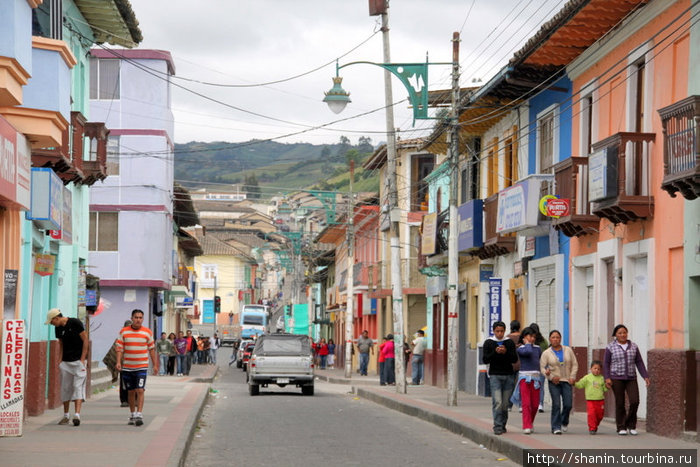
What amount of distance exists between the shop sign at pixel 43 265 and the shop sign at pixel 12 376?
6.65 metres

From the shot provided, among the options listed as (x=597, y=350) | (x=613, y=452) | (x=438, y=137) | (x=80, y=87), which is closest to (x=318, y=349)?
(x=438, y=137)

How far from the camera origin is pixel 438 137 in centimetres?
3284

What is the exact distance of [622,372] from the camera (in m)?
17.7

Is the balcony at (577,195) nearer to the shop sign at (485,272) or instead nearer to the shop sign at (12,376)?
the shop sign at (485,272)

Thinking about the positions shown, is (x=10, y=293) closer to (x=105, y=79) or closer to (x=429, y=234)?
(x=429, y=234)

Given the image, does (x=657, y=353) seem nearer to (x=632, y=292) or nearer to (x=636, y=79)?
(x=632, y=292)

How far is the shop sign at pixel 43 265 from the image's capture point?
2130 centimetres

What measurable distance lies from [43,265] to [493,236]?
1111 centimetres

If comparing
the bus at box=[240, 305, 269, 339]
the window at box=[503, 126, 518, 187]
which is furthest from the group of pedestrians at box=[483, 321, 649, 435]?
the bus at box=[240, 305, 269, 339]

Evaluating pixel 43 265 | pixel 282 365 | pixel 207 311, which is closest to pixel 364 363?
pixel 282 365

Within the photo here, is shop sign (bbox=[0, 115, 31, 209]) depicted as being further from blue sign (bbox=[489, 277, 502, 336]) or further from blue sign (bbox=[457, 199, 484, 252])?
blue sign (bbox=[489, 277, 502, 336])

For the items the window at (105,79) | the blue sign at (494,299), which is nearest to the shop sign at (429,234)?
the blue sign at (494,299)

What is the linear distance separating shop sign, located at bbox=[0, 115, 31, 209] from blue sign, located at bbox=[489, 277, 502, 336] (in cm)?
1460

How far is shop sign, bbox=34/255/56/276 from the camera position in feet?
69.9
